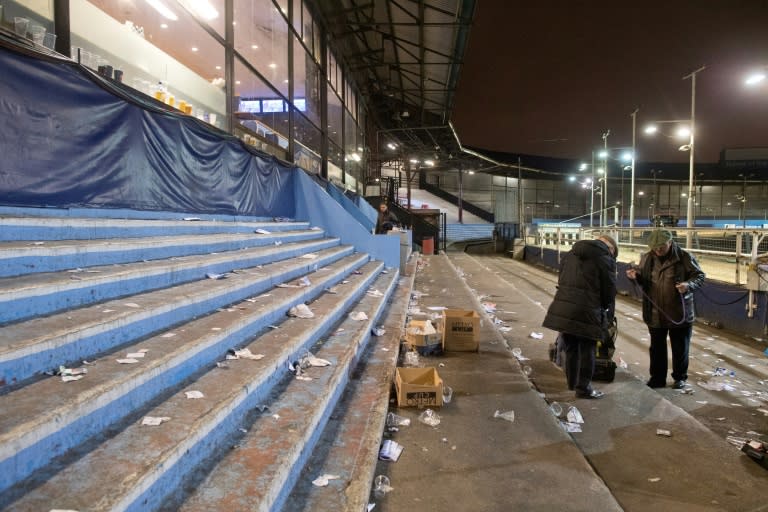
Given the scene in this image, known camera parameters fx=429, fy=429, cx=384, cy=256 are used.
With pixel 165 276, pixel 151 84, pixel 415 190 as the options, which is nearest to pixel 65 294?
pixel 165 276

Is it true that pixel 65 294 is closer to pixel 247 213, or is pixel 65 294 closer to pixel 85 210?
pixel 85 210

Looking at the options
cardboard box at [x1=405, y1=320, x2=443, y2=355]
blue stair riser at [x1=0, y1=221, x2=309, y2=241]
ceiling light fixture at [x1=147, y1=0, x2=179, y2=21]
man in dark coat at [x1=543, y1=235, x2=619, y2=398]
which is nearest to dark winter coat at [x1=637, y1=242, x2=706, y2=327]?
man in dark coat at [x1=543, y1=235, x2=619, y2=398]

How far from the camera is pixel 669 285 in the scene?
4.62 metres

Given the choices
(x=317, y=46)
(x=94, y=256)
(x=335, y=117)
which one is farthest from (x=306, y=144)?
(x=94, y=256)

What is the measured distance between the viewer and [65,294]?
275 cm

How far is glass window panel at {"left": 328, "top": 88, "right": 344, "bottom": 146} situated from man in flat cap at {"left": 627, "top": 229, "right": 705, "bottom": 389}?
12005 mm

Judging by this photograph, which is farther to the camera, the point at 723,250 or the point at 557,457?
the point at 723,250

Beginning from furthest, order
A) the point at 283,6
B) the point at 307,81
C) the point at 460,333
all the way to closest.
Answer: the point at 307,81, the point at 283,6, the point at 460,333

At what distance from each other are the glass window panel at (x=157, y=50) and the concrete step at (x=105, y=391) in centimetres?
424

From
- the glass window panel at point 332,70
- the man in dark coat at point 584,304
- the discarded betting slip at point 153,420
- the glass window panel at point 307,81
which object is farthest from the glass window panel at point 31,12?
the glass window panel at point 332,70

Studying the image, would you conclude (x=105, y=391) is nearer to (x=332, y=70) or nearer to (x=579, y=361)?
(x=579, y=361)

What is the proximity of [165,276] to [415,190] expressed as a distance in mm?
35531

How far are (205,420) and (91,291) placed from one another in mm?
1482

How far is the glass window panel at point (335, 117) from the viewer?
49.8ft
